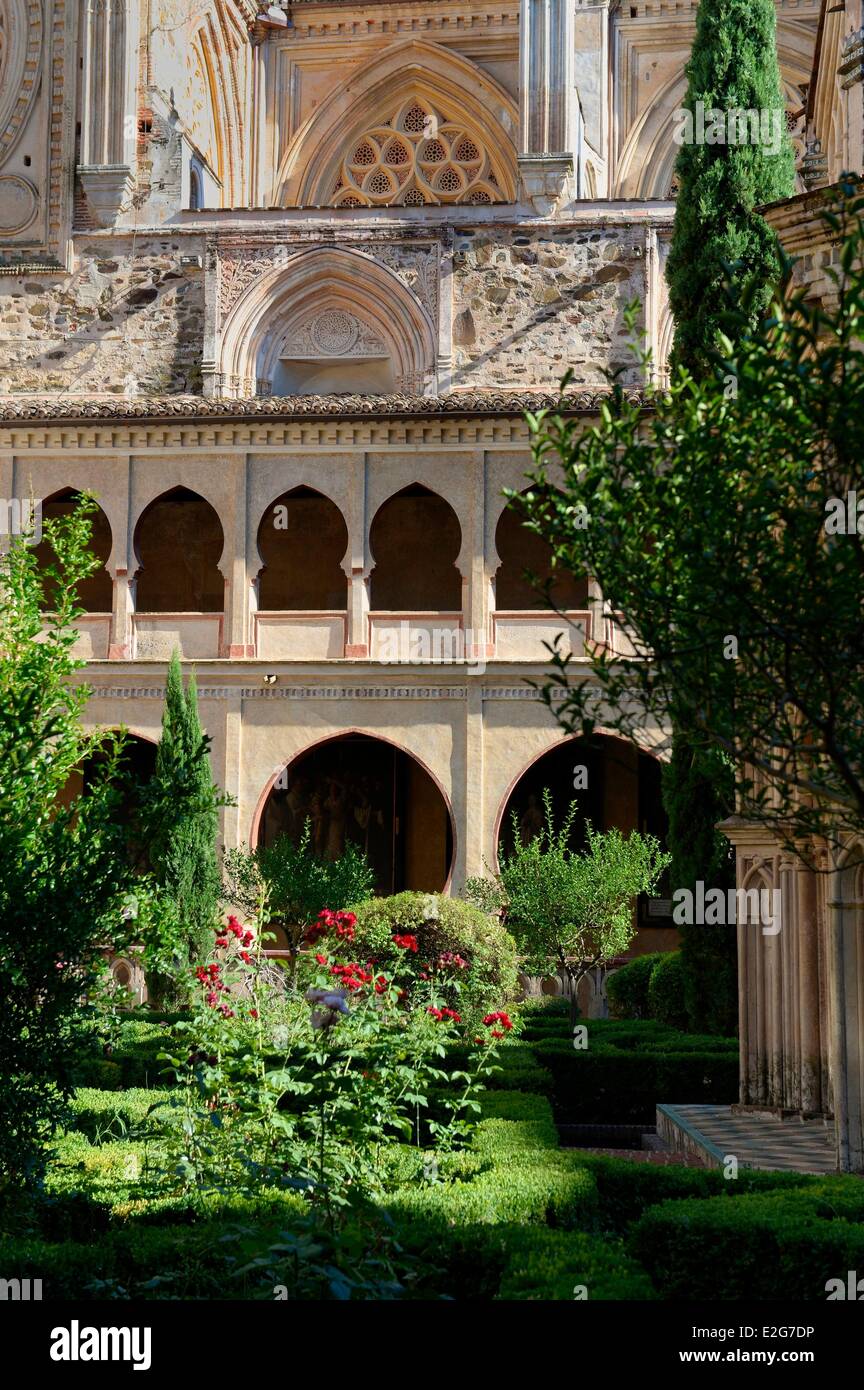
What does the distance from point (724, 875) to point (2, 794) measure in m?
10.6

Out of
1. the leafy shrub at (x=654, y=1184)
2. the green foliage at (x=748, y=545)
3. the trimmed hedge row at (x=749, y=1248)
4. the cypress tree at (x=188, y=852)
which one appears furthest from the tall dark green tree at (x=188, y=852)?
the green foliage at (x=748, y=545)

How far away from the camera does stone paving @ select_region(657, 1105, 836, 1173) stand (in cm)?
946

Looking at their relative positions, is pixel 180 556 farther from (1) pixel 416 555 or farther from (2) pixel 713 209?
(2) pixel 713 209

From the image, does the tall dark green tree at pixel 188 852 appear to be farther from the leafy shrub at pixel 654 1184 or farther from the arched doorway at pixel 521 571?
the leafy shrub at pixel 654 1184

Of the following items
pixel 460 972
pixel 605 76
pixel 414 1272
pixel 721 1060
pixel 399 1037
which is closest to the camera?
pixel 414 1272

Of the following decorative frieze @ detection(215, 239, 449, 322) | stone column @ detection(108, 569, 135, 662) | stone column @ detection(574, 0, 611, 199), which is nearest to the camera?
stone column @ detection(108, 569, 135, 662)

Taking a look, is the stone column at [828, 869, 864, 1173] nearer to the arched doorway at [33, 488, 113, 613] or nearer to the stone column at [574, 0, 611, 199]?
the arched doorway at [33, 488, 113, 613]

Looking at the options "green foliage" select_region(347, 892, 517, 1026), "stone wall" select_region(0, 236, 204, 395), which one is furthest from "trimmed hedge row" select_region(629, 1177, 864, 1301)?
"stone wall" select_region(0, 236, 204, 395)

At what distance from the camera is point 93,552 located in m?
24.1

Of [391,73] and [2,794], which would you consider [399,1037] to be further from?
[391,73]

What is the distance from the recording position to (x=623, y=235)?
72.7 ft

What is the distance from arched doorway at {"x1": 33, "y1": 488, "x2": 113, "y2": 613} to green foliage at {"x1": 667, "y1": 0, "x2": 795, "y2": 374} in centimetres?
886

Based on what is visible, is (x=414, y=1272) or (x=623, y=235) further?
(x=623, y=235)

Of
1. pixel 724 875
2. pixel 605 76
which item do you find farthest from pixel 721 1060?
pixel 605 76
